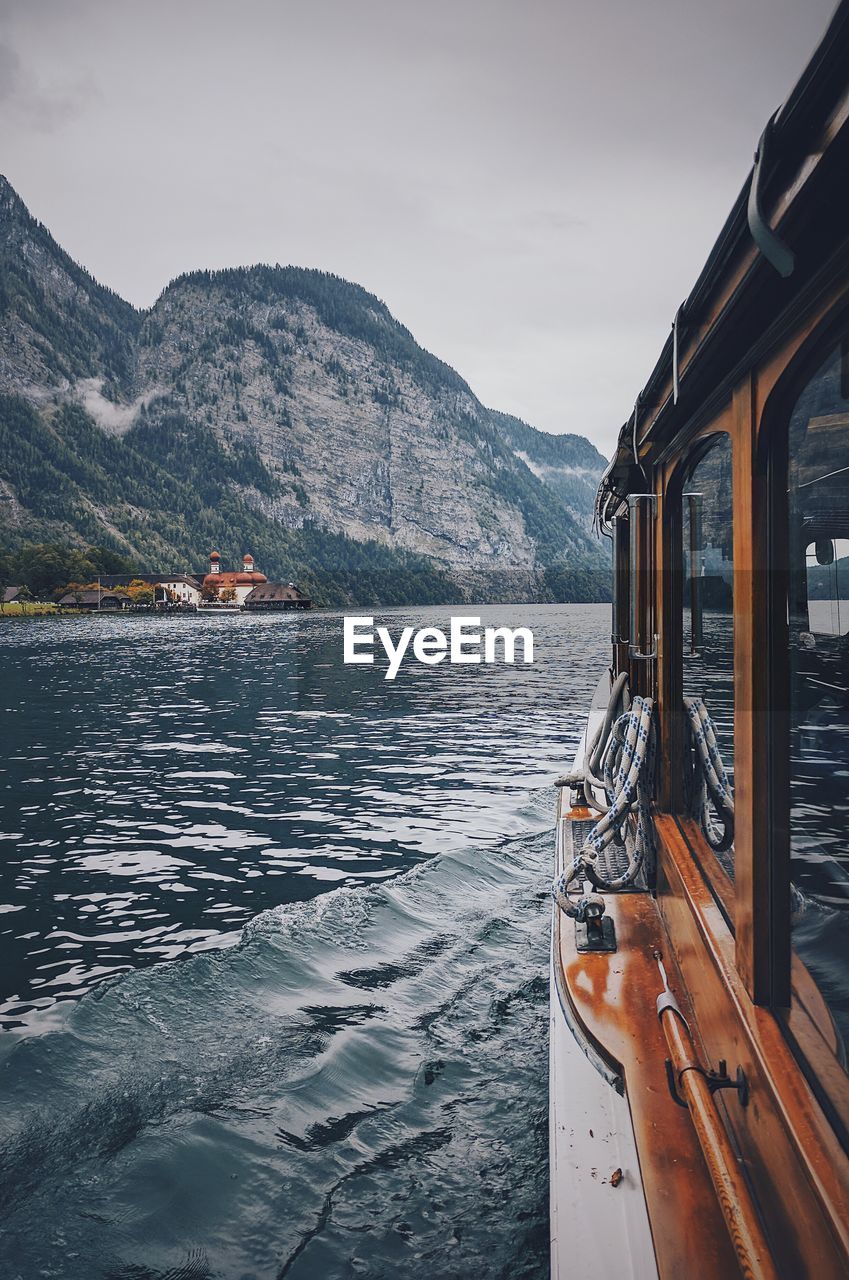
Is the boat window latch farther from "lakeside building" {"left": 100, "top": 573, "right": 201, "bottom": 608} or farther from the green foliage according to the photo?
"lakeside building" {"left": 100, "top": 573, "right": 201, "bottom": 608}

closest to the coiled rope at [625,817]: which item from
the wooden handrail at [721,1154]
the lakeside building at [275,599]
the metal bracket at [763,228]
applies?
the wooden handrail at [721,1154]

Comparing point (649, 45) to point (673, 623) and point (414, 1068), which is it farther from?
point (414, 1068)

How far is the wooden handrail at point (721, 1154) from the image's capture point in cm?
210

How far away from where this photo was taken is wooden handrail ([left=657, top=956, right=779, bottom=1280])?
82.7 inches

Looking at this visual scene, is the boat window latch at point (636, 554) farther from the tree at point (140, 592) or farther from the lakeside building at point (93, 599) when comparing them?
the tree at point (140, 592)

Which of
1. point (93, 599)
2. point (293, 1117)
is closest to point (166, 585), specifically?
point (93, 599)

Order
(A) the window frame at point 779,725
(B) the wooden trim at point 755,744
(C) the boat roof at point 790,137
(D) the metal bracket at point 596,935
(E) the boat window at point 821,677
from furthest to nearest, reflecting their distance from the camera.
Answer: (D) the metal bracket at point 596,935 < (B) the wooden trim at point 755,744 < (A) the window frame at point 779,725 < (E) the boat window at point 821,677 < (C) the boat roof at point 790,137

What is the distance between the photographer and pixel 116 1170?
14.6 feet

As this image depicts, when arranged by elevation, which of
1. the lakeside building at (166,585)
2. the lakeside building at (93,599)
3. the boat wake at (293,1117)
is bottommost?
the boat wake at (293,1117)

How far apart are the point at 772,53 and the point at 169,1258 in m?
5.43

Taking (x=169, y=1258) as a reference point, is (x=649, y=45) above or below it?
above

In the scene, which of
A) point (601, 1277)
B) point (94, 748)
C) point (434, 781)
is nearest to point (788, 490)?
point (601, 1277)

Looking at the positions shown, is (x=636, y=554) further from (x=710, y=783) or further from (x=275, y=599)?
(x=275, y=599)

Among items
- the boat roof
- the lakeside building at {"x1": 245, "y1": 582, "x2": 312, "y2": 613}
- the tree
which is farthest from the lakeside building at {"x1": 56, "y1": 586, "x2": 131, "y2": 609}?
the boat roof
